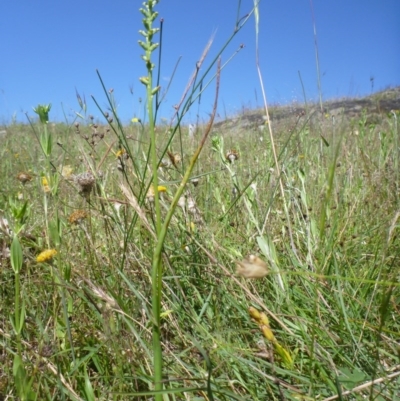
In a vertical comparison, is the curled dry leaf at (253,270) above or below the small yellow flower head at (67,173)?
below

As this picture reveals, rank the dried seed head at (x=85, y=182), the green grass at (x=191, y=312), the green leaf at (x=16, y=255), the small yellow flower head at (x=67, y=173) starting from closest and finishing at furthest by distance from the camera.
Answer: the green grass at (x=191, y=312) → the green leaf at (x=16, y=255) → the dried seed head at (x=85, y=182) → the small yellow flower head at (x=67, y=173)

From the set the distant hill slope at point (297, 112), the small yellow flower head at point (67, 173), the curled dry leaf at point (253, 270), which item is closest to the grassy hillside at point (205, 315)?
the curled dry leaf at point (253, 270)

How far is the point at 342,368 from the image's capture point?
31.2 inches

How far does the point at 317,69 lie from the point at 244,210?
24.6 inches

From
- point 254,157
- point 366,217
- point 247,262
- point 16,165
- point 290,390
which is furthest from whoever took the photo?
point 16,165

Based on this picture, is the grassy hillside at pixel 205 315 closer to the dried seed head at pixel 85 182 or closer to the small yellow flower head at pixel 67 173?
the dried seed head at pixel 85 182

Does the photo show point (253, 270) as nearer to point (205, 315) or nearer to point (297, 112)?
point (205, 315)

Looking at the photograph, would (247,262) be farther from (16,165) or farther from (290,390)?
(16,165)

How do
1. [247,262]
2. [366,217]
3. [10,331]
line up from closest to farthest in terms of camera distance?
[247,262]
[10,331]
[366,217]

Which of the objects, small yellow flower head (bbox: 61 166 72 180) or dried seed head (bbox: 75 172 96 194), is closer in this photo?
dried seed head (bbox: 75 172 96 194)

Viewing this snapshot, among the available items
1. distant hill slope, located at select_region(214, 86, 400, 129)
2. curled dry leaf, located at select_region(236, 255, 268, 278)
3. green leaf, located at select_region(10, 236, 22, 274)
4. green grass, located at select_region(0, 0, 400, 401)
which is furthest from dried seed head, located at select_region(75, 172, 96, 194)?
distant hill slope, located at select_region(214, 86, 400, 129)

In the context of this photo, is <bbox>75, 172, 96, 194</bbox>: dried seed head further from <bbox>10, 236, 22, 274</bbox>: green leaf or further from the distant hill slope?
the distant hill slope

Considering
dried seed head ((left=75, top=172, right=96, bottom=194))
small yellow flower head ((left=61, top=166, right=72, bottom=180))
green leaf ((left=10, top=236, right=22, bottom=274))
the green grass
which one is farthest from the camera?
small yellow flower head ((left=61, top=166, right=72, bottom=180))

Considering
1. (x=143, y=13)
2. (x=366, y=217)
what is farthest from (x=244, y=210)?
(x=143, y=13)
